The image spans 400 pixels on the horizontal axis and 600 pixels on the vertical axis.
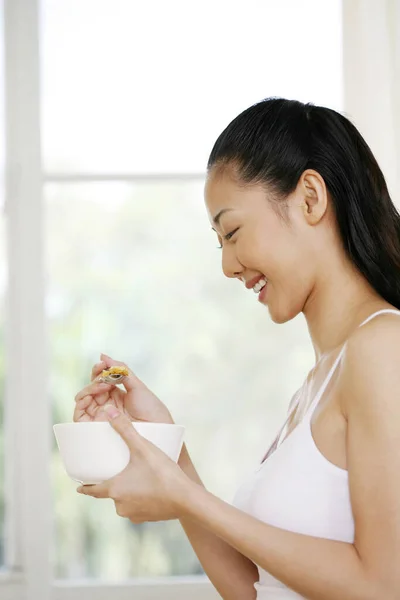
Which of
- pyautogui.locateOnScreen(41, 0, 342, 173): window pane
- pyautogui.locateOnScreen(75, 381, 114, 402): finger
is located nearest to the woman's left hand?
pyautogui.locateOnScreen(75, 381, 114, 402): finger

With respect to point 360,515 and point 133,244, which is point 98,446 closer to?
point 360,515

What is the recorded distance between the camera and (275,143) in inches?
53.9

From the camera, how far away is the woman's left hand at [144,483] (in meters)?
1.18

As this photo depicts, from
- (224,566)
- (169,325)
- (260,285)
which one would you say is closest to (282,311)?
(260,285)

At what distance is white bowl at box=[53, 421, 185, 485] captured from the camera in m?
1.23

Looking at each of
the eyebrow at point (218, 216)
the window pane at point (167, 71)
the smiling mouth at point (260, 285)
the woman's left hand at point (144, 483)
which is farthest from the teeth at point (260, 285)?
the window pane at point (167, 71)

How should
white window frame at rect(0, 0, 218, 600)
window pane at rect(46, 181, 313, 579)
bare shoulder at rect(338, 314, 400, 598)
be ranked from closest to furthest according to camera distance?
bare shoulder at rect(338, 314, 400, 598), white window frame at rect(0, 0, 218, 600), window pane at rect(46, 181, 313, 579)

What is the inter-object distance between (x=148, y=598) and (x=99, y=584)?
0.14m

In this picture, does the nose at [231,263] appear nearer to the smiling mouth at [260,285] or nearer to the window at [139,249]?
the smiling mouth at [260,285]

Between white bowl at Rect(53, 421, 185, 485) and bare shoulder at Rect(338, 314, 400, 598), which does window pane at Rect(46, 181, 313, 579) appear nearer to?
white bowl at Rect(53, 421, 185, 485)

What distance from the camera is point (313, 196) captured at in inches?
53.0

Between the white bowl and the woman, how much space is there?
21 millimetres

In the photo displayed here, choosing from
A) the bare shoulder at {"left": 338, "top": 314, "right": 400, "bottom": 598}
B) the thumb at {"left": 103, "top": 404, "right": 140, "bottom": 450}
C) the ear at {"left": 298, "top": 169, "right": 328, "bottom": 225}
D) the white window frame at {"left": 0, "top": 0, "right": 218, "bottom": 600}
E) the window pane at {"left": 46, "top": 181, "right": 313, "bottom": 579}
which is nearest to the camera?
the bare shoulder at {"left": 338, "top": 314, "right": 400, "bottom": 598}

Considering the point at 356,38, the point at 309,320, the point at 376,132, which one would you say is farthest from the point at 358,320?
the point at 356,38
